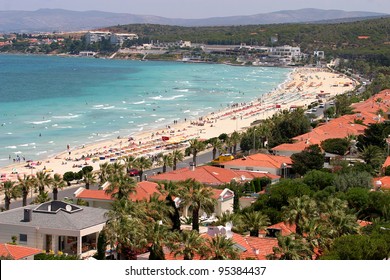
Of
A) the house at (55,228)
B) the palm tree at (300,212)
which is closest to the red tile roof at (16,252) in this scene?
the house at (55,228)

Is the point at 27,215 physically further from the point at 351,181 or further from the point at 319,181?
the point at 351,181

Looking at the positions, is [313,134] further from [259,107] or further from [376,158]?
[259,107]

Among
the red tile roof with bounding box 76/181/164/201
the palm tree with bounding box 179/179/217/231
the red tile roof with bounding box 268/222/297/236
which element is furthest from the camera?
the red tile roof with bounding box 76/181/164/201

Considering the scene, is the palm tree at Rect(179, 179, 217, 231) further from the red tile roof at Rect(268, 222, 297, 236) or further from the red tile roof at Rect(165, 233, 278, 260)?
the red tile roof at Rect(165, 233, 278, 260)

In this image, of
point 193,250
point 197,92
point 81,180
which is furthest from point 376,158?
point 197,92

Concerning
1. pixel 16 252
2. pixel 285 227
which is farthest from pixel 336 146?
pixel 16 252

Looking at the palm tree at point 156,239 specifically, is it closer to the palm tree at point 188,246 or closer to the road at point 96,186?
the palm tree at point 188,246

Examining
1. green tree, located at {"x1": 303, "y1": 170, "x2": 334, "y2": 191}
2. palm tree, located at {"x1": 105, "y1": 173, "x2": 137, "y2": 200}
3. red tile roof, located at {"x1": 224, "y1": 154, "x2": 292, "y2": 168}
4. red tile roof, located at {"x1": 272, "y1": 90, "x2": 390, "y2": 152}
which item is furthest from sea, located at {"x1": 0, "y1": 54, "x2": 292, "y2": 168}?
green tree, located at {"x1": 303, "y1": 170, "x2": 334, "y2": 191}
